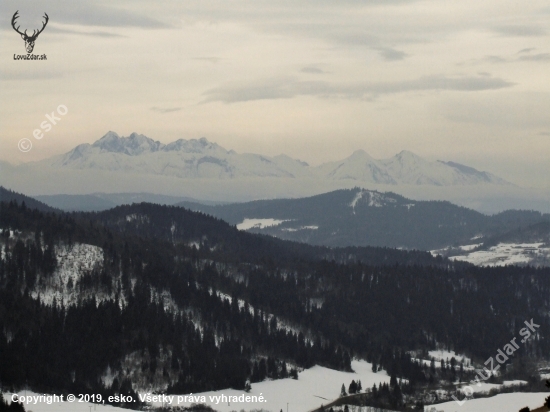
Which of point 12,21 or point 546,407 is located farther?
point 12,21

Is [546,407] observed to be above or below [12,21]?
below

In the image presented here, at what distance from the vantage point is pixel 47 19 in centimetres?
19675

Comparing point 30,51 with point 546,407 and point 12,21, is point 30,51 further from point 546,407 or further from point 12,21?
point 546,407

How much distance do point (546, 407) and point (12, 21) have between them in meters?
128

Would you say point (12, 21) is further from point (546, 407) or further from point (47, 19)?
point (546, 407)

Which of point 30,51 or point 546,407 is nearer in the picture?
point 546,407

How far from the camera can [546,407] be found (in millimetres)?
101812

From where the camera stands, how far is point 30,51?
19588cm

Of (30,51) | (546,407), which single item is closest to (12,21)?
(30,51)

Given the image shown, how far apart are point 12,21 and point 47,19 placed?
6.08 m

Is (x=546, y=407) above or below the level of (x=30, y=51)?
below

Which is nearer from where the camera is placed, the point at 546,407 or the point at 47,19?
the point at 546,407

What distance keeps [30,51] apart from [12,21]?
607cm

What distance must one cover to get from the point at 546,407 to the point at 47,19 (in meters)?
126
